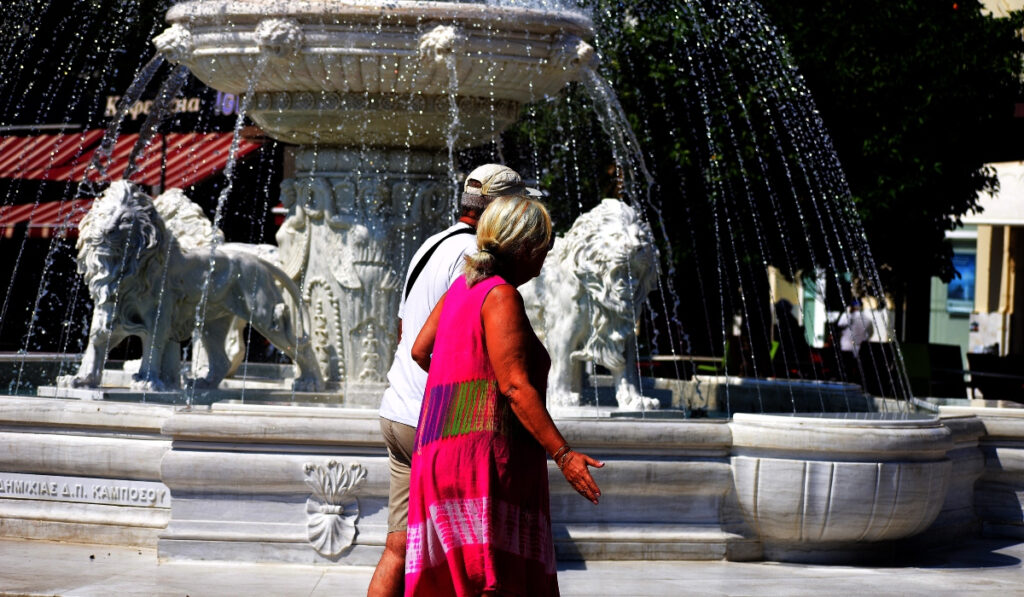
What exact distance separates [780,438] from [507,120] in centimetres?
318

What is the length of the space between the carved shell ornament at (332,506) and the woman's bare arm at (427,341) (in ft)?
6.64

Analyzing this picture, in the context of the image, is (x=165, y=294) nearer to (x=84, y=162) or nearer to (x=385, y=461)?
(x=385, y=461)

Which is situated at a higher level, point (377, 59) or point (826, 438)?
point (377, 59)

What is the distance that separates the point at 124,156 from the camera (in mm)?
20906

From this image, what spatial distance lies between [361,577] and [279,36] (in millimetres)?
3001

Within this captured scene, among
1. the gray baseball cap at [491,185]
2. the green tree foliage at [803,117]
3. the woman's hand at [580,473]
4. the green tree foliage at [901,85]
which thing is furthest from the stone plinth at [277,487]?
the green tree foliage at [901,85]

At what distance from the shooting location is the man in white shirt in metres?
4.70

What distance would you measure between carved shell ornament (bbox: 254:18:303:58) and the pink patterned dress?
4144mm

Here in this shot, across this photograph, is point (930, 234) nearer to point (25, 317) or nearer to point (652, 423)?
point (25, 317)

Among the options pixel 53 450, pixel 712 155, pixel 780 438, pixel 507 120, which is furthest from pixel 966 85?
pixel 53 450

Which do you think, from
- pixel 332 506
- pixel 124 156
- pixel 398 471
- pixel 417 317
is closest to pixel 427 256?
pixel 417 317

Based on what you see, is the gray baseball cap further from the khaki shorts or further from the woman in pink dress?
the khaki shorts

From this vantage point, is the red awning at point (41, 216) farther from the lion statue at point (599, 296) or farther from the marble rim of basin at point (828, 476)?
the marble rim of basin at point (828, 476)

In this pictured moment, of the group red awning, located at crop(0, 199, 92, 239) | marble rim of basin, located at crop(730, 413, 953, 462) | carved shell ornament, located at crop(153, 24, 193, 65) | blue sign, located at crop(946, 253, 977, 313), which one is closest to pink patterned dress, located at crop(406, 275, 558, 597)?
marble rim of basin, located at crop(730, 413, 953, 462)
